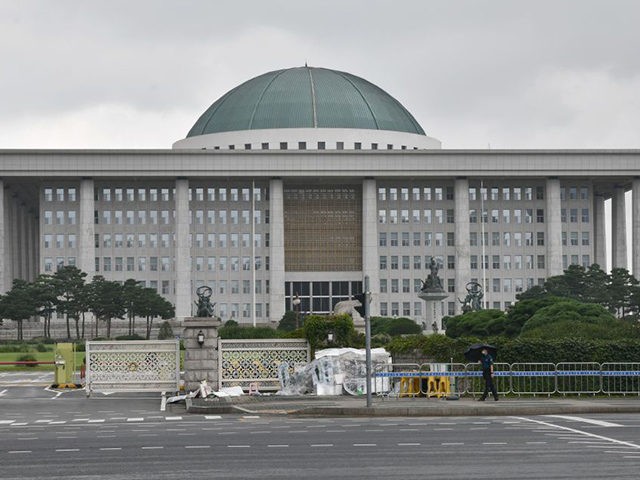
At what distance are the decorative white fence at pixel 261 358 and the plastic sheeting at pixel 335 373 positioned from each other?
6.02 feet

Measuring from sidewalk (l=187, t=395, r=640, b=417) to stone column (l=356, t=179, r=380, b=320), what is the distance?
4165 inches

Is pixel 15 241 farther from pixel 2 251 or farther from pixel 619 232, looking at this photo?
pixel 619 232

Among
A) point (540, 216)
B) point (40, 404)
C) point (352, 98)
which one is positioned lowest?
point (40, 404)

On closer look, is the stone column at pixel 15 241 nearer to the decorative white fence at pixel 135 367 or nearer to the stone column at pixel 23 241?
the stone column at pixel 23 241

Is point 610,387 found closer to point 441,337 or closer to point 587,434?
point 441,337

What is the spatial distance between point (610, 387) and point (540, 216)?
11323 centimetres

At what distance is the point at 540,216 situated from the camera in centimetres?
15400

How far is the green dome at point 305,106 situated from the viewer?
154500mm

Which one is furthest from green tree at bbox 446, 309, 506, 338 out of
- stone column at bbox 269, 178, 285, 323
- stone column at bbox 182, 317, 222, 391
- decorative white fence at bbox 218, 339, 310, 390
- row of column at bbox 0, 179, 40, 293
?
row of column at bbox 0, 179, 40, 293

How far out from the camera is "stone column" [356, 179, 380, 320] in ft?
484

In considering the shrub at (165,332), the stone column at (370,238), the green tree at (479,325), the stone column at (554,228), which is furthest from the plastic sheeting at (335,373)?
the stone column at (554,228)

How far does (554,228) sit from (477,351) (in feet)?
363

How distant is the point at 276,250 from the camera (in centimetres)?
14700

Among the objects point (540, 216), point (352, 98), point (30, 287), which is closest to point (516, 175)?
point (540, 216)
